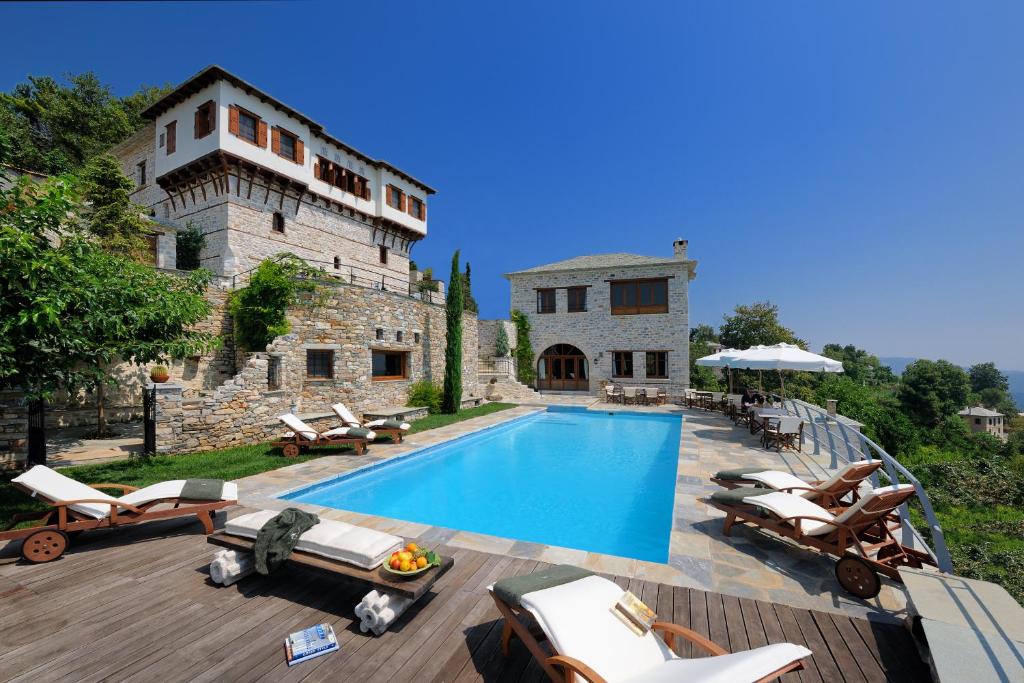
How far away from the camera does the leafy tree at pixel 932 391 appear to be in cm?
3170

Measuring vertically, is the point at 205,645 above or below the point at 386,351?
below

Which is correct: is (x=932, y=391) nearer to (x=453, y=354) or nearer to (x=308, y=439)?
(x=453, y=354)

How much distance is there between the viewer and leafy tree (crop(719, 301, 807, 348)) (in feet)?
104

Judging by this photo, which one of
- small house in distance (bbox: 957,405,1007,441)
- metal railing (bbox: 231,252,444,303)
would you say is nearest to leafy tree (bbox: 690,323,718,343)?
small house in distance (bbox: 957,405,1007,441)

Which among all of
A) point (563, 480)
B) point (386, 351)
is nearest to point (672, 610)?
point (563, 480)

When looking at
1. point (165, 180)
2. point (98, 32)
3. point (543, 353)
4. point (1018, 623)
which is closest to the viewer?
point (1018, 623)

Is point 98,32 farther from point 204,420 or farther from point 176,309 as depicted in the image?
point 204,420

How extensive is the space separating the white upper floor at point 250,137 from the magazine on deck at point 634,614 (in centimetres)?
1944

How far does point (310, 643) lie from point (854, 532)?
4875mm

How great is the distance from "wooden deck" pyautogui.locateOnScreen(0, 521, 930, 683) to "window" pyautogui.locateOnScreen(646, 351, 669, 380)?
65.2ft

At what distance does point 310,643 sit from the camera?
9.24 feet

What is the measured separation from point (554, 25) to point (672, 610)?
50.7ft

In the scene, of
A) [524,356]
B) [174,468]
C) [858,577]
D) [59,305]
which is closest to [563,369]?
[524,356]

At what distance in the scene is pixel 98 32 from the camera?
31.0ft
